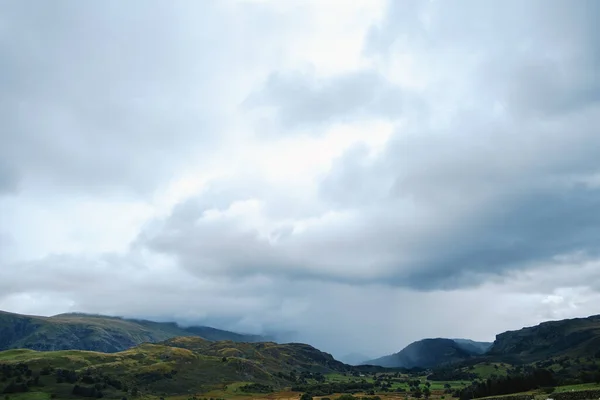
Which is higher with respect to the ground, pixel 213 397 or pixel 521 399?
pixel 521 399

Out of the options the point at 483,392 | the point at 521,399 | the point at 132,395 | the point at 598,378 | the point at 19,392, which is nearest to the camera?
the point at 521,399

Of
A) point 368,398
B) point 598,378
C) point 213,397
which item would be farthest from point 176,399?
point 598,378

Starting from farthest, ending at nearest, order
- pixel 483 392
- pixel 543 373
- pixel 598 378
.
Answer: pixel 483 392 → pixel 543 373 → pixel 598 378

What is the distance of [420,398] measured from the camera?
174000mm

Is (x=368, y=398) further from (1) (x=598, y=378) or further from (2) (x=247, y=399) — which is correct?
(1) (x=598, y=378)

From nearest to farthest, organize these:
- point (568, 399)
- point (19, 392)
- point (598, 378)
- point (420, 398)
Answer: point (568, 399) < point (598, 378) < point (19, 392) < point (420, 398)

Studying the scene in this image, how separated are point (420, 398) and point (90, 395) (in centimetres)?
12264

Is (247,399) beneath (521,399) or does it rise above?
beneath

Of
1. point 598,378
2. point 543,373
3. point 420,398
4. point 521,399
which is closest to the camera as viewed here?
point 521,399

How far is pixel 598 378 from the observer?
93.0 m

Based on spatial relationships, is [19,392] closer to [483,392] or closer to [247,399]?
[247,399]

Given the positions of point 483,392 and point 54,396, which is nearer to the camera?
point 483,392

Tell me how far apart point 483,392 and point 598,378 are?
31.0 metres

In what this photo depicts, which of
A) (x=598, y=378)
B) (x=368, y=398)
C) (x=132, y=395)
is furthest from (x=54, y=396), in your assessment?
(x=598, y=378)
